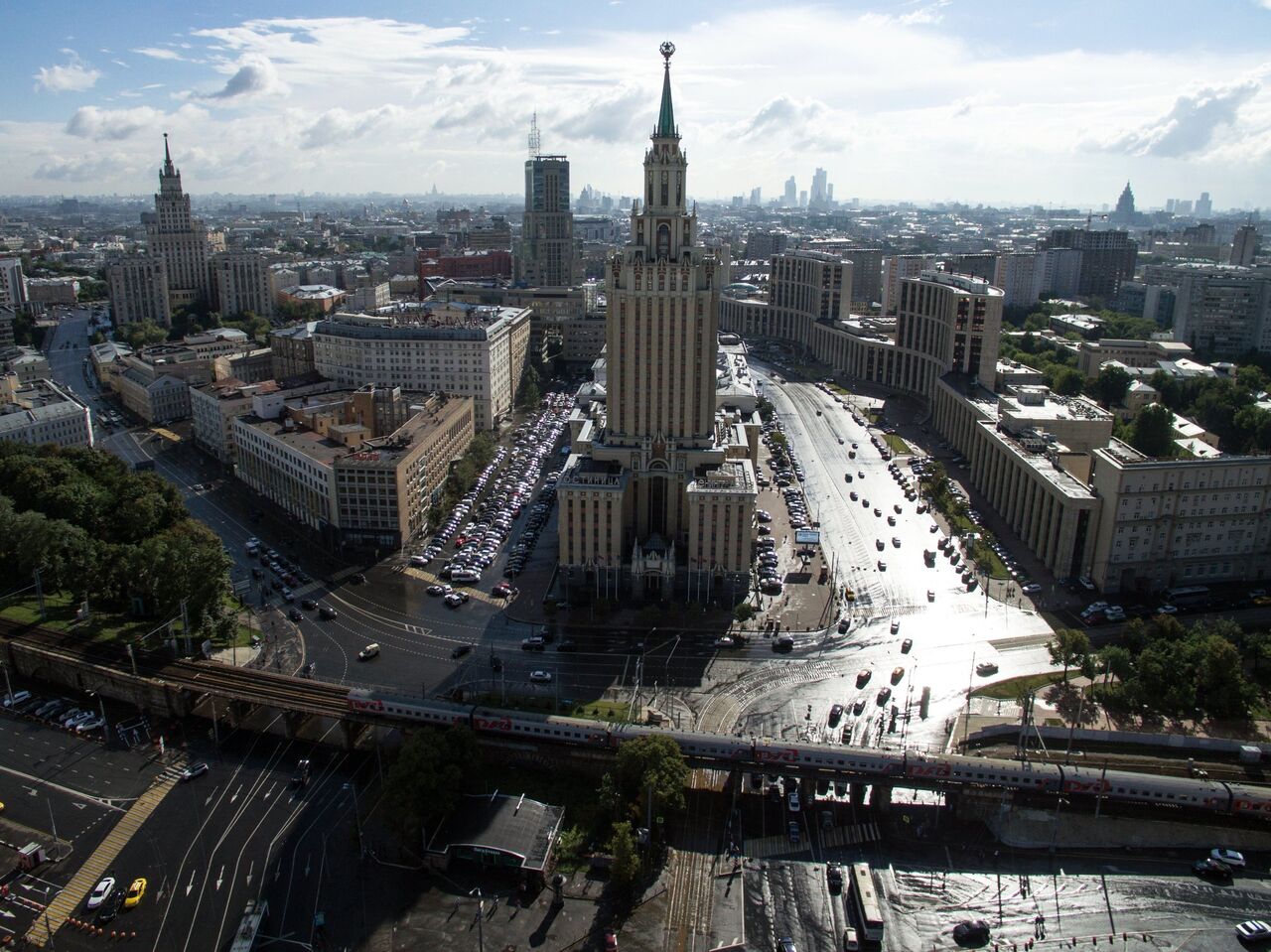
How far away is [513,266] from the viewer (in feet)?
646

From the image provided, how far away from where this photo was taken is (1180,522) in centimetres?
6675

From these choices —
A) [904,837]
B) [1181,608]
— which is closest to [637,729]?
[904,837]

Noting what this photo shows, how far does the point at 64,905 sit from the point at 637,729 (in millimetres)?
24560

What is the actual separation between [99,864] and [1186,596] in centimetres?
6454

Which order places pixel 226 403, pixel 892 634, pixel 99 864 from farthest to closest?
pixel 226 403, pixel 892 634, pixel 99 864

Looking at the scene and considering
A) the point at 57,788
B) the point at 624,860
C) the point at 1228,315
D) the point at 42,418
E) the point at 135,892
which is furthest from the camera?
the point at 1228,315

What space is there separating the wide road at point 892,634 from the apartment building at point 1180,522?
891cm

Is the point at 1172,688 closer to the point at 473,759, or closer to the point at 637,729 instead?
the point at 637,729

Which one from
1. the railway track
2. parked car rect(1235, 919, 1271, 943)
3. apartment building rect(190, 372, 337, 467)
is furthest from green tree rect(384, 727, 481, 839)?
apartment building rect(190, 372, 337, 467)

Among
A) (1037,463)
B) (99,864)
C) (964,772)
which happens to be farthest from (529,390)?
(964,772)

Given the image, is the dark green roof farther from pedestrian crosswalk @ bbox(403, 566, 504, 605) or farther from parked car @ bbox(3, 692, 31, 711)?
parked car @ bbox(3, 692, 31, 711)

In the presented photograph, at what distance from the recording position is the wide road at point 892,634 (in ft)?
170

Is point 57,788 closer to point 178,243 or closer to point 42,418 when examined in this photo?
point 42,418

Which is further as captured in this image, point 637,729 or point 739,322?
point 739,322
